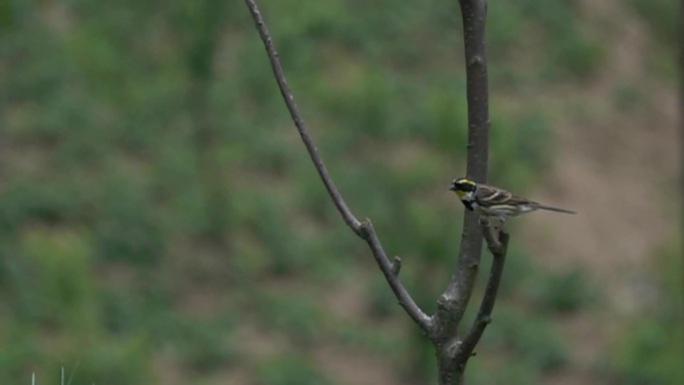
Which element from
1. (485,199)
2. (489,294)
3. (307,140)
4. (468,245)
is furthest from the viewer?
(485,199)

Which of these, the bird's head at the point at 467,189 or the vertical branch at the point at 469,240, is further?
the bird's head at the point at 467,189

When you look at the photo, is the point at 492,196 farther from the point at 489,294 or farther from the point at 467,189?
the point at 489,294

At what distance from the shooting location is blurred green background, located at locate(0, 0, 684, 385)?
11.9 meters

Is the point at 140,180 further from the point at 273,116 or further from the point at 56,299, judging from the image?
the point at 56,299

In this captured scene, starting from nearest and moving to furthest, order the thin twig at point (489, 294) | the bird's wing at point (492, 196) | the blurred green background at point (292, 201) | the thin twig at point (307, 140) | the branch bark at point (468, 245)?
1. the thin twig at point (489, 294)
2. the branch bark at point (468, 245)
3. the thin twig at point (307, 140)
4. the bird's wing at point (492, 196)
5. the blurred green background at point (292, 201)

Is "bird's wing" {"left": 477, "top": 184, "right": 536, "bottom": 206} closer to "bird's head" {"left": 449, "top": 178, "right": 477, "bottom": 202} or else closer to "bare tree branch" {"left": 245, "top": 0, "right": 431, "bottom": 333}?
"bird's head" {"left": 449, "top": 178, "right": 477, "bottom": 202}

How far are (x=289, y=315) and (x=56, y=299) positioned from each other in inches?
135

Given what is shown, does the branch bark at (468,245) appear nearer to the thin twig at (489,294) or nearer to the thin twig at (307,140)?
the thin twig at (489,294)

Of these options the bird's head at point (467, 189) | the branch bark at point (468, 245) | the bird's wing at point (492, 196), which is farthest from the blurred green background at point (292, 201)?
the branch bark at point (468, 245)

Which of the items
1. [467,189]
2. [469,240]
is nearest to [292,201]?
[467,189]

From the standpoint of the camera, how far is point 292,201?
1433 cm

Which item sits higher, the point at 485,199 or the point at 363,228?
the point at 485,199

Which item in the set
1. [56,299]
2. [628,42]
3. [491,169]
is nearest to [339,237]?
[491,169]

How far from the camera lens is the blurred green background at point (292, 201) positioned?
11.9 m
